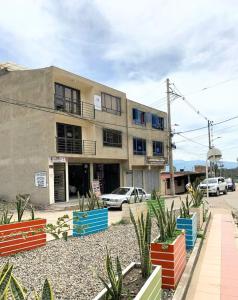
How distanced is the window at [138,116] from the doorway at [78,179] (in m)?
8.06

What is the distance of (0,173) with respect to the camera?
2539cm

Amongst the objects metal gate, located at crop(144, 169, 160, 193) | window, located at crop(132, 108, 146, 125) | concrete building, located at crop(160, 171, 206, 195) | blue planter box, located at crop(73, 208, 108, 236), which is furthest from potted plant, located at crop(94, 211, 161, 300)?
concrete building, located at crop(160, 171, 206, 195)

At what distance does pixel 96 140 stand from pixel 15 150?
19.9ft

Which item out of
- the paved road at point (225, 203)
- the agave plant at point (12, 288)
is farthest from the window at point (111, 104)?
the agave plant at point (12, 288)

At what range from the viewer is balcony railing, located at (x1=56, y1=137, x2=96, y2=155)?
945 inches

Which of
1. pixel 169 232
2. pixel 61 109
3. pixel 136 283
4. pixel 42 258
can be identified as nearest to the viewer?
pixel 136 283

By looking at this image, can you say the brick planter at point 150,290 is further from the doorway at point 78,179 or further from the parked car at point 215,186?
the parked car at point 215,186

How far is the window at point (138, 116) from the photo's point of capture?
34.0 metres

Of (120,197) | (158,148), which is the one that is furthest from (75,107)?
(158,148)

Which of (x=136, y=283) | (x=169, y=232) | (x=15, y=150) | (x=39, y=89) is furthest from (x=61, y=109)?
(x=136, y=283)

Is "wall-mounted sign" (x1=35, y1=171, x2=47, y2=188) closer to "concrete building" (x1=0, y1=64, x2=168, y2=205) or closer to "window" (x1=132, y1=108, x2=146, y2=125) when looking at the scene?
"concrete building" (x1=0, y1=64, x2=168, y2=205)

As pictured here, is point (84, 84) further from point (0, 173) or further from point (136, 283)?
point (136, 283)

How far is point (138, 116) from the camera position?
34750 mm

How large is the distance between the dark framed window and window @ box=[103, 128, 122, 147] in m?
3.44
